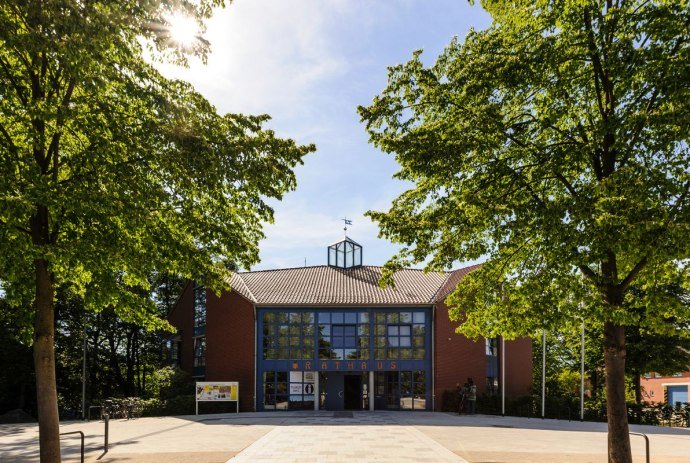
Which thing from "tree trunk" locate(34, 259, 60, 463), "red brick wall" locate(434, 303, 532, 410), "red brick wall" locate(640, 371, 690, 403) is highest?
"tree trunk" locate(34, 259, 60, 463)

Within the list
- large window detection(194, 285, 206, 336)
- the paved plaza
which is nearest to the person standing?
the paved plaza

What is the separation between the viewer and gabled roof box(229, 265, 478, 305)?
30.0m

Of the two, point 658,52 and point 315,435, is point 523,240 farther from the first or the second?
point 315,435

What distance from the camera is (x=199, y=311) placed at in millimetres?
31750

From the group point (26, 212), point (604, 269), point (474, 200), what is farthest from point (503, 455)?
point (26, 212)

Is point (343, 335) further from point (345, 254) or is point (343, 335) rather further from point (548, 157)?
point (548, 157)

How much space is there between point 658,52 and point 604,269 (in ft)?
12.8

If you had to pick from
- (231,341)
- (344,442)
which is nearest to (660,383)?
(231,341)

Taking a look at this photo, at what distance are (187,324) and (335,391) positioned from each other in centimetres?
981

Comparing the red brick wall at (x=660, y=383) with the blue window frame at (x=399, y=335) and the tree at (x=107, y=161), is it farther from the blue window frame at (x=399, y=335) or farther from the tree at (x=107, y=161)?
the tree at (x=107, y=161)

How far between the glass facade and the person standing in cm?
235

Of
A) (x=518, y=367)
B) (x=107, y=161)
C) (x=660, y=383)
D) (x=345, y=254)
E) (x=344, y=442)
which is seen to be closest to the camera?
(x=107, y=161)

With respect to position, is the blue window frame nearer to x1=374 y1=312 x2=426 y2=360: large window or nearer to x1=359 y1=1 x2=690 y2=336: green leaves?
x1=374 y1=312 x2=426 y2=360: large window

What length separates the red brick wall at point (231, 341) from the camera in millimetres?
29297
